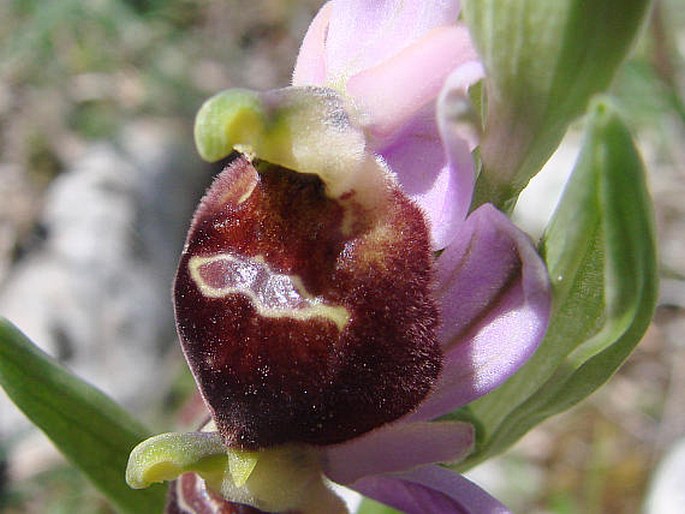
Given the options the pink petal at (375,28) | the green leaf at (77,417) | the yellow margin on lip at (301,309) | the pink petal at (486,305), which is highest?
the pink petal at (375,28)

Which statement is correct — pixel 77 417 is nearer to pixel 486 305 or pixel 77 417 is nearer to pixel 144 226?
pixel 486 305

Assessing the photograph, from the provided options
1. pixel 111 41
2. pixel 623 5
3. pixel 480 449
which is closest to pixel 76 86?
pixel 111 41

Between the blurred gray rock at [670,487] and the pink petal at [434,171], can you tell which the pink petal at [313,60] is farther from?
the blurred gray rock at [670,487]

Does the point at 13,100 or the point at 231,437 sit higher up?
the point at 231,437

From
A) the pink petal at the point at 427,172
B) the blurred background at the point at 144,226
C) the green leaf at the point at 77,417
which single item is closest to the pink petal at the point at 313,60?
the pink petal at the point at 427,172

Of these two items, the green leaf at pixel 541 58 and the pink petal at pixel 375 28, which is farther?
the pink petal at pixel 375 28

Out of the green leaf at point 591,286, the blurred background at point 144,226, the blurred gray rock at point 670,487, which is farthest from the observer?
the blurred background at point 144,226

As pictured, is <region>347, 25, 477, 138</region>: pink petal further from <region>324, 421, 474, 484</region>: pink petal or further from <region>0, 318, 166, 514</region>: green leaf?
<region>0, 318, 166, 514</region>: green leaf

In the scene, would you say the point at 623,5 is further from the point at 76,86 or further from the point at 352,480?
the point at 76,86
